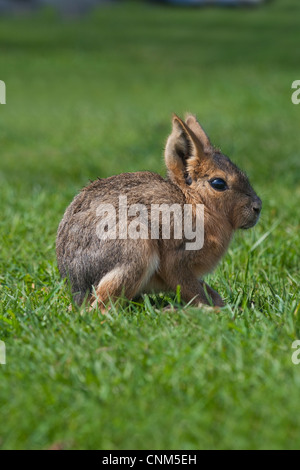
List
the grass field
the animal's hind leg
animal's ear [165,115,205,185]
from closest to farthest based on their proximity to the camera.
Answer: the grass field
the animal's hind leg
animal's ear [165,115,205,185]

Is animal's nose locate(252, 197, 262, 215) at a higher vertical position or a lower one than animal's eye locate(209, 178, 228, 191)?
lower

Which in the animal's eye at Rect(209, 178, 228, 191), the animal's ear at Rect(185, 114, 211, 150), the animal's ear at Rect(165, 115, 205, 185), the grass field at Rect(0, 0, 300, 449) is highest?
the animal's ear at Rect(185, 114, 211, 150)

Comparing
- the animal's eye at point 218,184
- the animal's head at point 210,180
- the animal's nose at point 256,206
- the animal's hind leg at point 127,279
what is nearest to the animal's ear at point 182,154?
the animal's head at point 210,180

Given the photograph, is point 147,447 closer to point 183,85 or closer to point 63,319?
point 63,319

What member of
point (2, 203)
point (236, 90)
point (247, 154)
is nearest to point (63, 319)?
point (2, 203)

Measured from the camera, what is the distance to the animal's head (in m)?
3.56

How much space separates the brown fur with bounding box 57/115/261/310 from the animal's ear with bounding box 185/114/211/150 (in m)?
0.01

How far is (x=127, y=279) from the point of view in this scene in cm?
321

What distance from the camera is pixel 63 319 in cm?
308

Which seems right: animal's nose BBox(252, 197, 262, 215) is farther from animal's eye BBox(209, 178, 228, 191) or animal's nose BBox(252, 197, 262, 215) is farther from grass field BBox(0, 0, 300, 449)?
grass field BBox(0, 0, 300, 449)

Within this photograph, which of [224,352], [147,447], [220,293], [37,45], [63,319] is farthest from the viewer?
[37,45]

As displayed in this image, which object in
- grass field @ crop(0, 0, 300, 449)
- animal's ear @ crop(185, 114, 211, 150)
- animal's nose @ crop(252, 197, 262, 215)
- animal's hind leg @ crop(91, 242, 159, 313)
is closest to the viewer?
grass field @ crop(0, 0, 300, 449)

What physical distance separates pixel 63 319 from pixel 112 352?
0.47m

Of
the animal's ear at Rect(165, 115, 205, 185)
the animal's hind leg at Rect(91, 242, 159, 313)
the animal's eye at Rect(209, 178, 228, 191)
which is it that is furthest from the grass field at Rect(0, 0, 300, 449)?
the animal's ear at Rect(165, 115, 205, 185)
